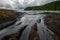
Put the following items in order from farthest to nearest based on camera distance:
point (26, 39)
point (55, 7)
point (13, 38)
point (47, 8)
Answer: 1. point (47, 8)
2. point (55, 7)
3. point (26, 39)
4. point (13, 38)

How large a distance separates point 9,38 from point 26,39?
2980 millimetres

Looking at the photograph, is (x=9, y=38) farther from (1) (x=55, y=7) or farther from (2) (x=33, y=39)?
(1) (x=55, y=7)

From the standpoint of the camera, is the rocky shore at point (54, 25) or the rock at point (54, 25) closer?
the rocky shore at point (54, 25)

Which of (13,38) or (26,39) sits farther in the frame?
(26,39)

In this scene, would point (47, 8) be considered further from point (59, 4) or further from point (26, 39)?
point (26, 39)

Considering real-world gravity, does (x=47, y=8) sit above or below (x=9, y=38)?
below

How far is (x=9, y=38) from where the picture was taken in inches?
938

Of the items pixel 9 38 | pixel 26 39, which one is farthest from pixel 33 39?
pixel 9 38

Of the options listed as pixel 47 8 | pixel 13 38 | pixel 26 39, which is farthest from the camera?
pixel 47 8

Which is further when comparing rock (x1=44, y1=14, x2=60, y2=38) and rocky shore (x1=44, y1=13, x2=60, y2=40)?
rock (x1=44, y1=14, x2=60, y2=38)

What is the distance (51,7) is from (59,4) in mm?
9548

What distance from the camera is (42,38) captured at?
2620cm

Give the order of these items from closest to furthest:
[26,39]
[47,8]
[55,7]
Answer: [26,39] < [55,7] < [47,8]

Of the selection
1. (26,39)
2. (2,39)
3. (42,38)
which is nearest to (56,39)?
(42,38)
